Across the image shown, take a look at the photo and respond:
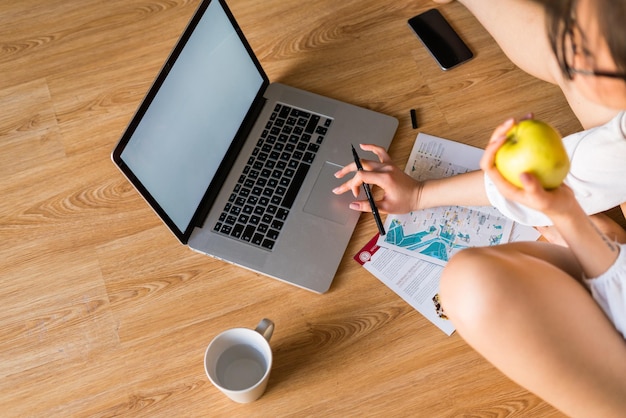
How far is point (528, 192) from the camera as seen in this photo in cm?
75

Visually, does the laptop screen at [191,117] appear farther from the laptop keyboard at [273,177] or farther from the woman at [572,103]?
the woman at [572,103]

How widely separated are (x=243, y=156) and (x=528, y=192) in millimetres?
538

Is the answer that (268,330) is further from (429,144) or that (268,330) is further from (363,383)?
(429,144)

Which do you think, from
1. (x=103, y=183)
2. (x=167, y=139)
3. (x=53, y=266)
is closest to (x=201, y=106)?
(x=167, y=139)

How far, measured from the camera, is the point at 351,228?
3.48 feet

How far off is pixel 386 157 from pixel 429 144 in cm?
10

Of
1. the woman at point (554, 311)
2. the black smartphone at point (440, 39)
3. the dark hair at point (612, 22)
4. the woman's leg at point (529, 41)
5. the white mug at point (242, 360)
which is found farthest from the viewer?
the black smartphone at point (440, 39)

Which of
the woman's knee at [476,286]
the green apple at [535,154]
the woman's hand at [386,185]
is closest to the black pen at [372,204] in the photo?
the woman's hand at [386,185]

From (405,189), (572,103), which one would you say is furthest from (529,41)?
(405,189)

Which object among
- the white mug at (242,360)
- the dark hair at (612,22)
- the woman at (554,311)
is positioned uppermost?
the dark hair at (612,22)

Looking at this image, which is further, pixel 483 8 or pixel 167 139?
pixel 483 8

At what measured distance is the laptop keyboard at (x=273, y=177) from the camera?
3.49ft

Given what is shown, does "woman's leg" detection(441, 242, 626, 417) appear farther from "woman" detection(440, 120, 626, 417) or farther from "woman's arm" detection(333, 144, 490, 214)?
"woman's arm" detection(333, 144, 490, 214)

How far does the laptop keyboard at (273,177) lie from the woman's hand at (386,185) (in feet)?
0.29
